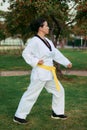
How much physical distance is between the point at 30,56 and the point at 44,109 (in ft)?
6.63

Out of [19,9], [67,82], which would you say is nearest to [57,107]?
[67,82]

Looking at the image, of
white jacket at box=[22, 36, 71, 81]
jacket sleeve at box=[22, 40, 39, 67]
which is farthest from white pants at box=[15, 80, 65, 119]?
jacket sleeve at box=[22, 40, 39, 67]

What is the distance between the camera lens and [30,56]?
24.5 feet

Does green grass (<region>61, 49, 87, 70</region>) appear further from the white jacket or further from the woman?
the white jacket

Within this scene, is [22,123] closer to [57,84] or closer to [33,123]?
[33,123]

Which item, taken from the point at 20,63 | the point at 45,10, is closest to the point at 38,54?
the point at 45,10

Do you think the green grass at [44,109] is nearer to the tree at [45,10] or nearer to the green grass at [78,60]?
the tree at [45,10]

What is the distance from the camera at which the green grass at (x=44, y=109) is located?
24.9 ft

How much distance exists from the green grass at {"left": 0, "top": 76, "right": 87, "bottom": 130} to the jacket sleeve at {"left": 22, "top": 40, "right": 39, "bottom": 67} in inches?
46.4

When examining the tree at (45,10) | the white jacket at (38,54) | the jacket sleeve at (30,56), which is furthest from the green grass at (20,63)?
the jacket sleeve at (30,56)

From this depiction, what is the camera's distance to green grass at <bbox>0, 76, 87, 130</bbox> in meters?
7.60

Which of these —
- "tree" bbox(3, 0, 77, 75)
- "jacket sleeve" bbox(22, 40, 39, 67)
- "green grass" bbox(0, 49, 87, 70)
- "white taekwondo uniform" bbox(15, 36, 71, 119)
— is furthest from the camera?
"green grass" bbox(0, 49, 87, 70)

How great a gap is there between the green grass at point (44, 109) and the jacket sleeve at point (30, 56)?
1177mm

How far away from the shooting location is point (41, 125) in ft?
25.2
